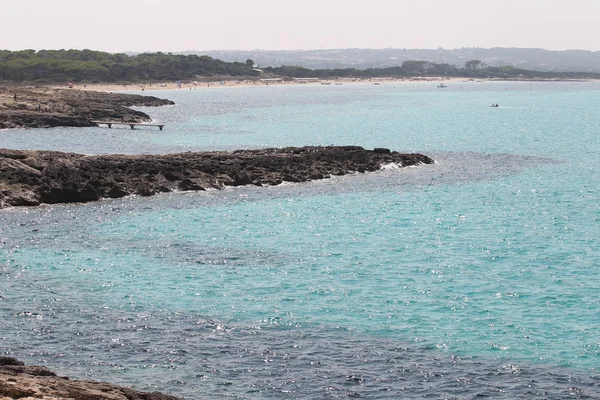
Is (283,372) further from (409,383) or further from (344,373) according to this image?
(409,383)

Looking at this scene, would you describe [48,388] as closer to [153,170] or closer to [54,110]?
[153,170]

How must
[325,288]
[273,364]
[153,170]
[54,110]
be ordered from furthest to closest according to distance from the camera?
1. [54,110]
2. [153,170]
3. [325,288]
4. [273,364]

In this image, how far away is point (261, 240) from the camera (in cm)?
3812

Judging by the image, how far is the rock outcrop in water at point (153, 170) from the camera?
153 ft

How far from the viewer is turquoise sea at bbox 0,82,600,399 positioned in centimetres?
2181

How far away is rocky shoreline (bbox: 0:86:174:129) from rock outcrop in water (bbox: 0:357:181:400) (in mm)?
72968

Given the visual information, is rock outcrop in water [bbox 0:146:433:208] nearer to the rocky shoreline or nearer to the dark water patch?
the dark water patch

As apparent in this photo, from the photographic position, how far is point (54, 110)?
97.1 meters

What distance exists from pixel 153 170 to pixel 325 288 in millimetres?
24907

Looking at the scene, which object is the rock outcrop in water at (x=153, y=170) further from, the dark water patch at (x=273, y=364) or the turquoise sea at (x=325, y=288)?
the dark water patch at (x=273, y=364)

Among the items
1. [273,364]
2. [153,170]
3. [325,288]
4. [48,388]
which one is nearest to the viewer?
[48,388]

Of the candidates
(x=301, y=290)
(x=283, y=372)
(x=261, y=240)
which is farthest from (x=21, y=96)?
(x=283, y=372)

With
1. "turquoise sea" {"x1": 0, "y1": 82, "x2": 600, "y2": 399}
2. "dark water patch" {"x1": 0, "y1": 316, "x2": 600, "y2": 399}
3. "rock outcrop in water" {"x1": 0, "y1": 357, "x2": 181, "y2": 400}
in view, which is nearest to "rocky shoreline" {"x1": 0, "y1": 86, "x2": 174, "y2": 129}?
"turquoise sea" {"x1": 0, "y1": 82, "x2": 600, "y2": 399}

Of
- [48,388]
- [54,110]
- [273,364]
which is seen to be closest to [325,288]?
[273,364]
